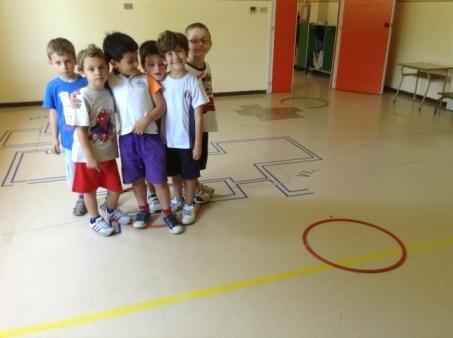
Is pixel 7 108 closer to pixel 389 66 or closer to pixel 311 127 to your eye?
pixel 311 127

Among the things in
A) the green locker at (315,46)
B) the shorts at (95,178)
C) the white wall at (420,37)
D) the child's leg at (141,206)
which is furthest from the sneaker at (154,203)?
the green locker at (315,46)

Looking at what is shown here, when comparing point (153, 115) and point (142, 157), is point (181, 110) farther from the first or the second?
point (142, 157)

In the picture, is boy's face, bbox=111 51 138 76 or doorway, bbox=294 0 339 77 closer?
boy's face, bbox=111 51 138 76

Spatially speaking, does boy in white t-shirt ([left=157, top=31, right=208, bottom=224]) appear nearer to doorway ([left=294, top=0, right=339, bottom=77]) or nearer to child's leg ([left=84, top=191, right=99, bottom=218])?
child's leg ([left=84, top=191, right=99, bottom=218])

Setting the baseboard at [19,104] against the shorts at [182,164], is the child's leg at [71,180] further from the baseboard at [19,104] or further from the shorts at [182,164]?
the baseboard at [19,104]

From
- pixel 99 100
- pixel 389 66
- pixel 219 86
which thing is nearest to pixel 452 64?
pixel 389 66

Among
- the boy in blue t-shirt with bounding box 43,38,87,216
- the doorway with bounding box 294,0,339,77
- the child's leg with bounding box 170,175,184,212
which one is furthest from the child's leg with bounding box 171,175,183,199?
the doorway with bounding box 294,0,339,77

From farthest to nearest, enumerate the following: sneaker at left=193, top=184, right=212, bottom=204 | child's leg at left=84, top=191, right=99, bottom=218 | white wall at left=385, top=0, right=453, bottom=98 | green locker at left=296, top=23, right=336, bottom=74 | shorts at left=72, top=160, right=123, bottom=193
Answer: green locker at left=296, top=23, right=336, bottom=74 → white wall at left=385, top=0, right=453, bottom=98 → sneaker at left=193, top=184, right=212, bottom=204 → child's leg at left=84, top=191, right=99, bottom=218 → shorts at left=72, top=160, right=123, bottom=193

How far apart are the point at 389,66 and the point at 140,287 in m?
6.03

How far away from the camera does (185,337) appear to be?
1.66m

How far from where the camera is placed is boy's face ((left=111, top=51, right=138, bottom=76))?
79.0 inches

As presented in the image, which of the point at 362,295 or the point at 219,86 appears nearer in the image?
the point at 362,295

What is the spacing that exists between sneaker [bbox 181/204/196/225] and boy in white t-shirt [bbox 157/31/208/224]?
20 cm

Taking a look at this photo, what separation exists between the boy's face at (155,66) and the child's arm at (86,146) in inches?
17.9
